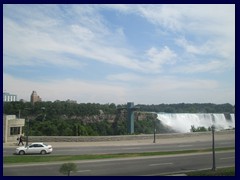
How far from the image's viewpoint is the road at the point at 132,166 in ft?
65.3

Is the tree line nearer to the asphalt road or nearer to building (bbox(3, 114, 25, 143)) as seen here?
building (bbox(3, 114, 25, 143))

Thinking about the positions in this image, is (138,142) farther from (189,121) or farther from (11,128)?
(189,121)

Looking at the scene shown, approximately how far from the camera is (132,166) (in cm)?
2250

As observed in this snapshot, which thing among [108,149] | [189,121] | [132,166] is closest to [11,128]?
[108,149]

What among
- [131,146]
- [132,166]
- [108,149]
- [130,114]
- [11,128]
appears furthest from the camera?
[130,114]

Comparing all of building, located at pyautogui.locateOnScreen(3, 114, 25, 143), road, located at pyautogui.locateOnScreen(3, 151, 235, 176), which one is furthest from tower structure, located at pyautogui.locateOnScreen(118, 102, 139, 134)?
road, located at pyautogui.locateOnScreen(3, 151, 235, 176)

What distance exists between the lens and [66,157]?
26156 mm

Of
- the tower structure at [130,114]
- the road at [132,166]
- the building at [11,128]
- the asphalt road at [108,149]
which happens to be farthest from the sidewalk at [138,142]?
the tower structure at [130,114]

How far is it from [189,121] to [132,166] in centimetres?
9795

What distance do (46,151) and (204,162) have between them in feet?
43.8

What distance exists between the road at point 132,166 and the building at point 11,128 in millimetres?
17627

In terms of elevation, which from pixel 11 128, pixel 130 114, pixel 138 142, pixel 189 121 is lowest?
pixel 189 121
